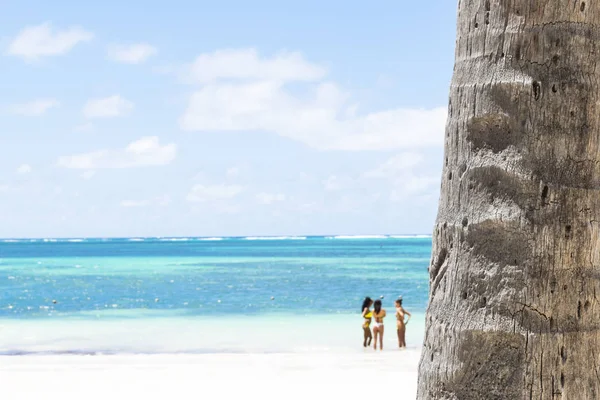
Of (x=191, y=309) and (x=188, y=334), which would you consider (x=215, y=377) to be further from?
(x=191, y=309)

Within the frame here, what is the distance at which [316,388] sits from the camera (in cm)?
1308

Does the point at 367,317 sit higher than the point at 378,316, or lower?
lower

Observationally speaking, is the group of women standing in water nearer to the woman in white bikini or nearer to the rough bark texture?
the woman in white bikini

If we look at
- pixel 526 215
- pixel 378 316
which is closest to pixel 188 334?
pixel 378 316

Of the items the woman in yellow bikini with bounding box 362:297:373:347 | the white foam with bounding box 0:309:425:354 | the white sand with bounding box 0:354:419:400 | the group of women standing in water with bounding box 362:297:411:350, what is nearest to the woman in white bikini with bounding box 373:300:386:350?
the group of women standing in water with bounding box 362:297:411:350

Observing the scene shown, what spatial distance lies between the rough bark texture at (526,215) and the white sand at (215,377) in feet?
30.6

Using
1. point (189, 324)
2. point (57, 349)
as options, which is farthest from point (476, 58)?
point (189, 324)

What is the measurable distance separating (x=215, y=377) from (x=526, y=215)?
39.7ft

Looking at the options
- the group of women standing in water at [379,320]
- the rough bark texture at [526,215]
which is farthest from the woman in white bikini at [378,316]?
the rough bark texture at [526,215]

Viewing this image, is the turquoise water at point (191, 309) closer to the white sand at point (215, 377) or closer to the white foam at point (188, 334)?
the white foam at point (188, 334)

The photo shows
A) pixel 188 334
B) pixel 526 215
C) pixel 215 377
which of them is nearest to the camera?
pixel 526 215

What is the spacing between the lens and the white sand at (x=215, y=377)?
41.4 feet

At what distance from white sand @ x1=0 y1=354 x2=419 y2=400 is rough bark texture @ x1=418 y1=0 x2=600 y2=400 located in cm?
932

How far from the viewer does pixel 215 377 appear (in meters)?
14.3
